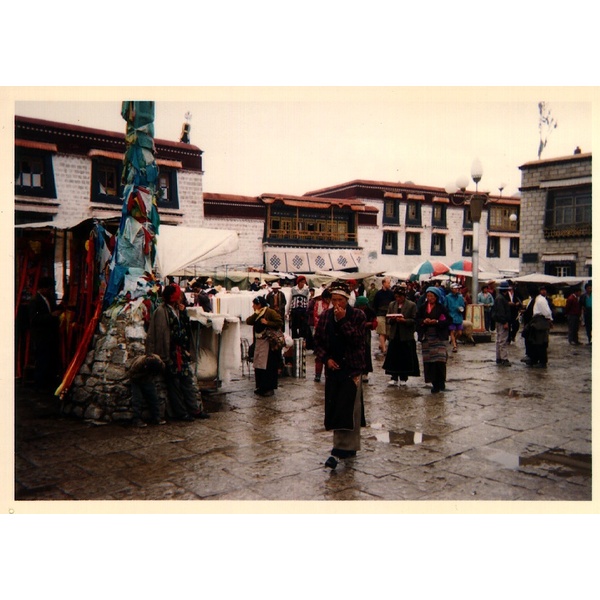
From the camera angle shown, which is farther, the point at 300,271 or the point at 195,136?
the point at 300,271

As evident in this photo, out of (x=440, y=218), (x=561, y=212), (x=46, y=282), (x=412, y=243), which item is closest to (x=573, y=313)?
(x=561, y=212)

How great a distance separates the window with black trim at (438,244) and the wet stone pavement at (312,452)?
60.4ft

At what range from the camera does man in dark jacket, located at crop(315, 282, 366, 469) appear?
484 centimetres

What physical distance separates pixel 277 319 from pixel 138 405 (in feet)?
7.81

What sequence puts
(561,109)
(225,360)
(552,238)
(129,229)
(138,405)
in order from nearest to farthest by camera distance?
1. (561,109)
2. (138,405)
3. (129,229)
4. (225,360)
5. (552,238)

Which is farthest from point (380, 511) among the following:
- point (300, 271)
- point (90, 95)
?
point (300, 271)

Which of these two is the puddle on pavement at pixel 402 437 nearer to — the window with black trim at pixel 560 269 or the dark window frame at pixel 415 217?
the window with black trim at pixel 560 269

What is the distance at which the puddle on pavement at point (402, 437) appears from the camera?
5555mm

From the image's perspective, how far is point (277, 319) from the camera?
7.58 metres

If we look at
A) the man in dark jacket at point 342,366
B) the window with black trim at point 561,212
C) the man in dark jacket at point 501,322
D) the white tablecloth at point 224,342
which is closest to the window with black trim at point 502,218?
the window with black trim at point 561,212

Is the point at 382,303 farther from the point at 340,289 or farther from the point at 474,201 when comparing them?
the point at 340,289

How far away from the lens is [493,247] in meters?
21.4

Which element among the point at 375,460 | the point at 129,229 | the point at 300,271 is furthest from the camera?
the point at 300,271

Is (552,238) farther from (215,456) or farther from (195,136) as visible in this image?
(215,456)
